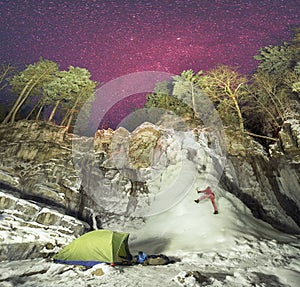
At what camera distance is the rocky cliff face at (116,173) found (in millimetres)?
17500

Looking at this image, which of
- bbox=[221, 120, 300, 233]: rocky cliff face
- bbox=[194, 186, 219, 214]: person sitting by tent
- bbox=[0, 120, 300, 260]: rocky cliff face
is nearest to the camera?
bbox=[194, 186, 219, 214]: person sitting by tent

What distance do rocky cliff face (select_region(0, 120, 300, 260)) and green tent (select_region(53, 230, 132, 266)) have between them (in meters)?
3.95

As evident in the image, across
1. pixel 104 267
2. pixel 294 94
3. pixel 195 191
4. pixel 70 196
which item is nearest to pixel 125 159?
pixel 70 196

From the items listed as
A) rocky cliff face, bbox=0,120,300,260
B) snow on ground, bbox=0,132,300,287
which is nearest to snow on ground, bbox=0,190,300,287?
snow on ground, bbox=0,132,300,287

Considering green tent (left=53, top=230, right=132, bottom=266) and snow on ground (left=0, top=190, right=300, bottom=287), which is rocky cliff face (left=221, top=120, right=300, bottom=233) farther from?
green tent (left=53, top=230, right=132, bottom=266)

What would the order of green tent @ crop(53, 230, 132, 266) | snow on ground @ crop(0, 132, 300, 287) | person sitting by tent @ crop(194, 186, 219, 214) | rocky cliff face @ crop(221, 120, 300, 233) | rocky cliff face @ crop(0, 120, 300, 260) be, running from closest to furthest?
snow on ground @ crop(0, 132, 300, 287), green tent @ crop(53, 230, 132, 266), person sitting by tent @ crop(194, 186, 219, 214), rocky cliff face @ crop(0, 120, 300, 260), rocky cliff face @ crop(221, 120, 300, 233)

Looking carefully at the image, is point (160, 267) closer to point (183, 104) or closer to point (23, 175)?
point (23, 175)

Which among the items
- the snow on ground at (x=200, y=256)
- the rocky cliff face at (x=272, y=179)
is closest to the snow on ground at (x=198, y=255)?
the snow on ground at (x=200, y=256)

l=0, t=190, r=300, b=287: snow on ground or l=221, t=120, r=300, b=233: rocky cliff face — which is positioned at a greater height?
l=221, t=120, r=300, b=233: rocky cliff face

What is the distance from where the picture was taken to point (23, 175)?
63.6 feet

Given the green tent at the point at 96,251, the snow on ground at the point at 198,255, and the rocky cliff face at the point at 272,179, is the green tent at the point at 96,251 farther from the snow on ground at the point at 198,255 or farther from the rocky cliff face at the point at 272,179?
the rocky cliff face at the point at 272,179

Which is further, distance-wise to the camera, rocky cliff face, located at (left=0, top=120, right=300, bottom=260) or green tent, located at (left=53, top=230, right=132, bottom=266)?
rocky cliff face, located at (left=0, top=120, right=300, bottom=260)

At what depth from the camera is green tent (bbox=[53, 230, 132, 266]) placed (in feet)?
30.7

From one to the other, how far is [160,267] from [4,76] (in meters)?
29.2
